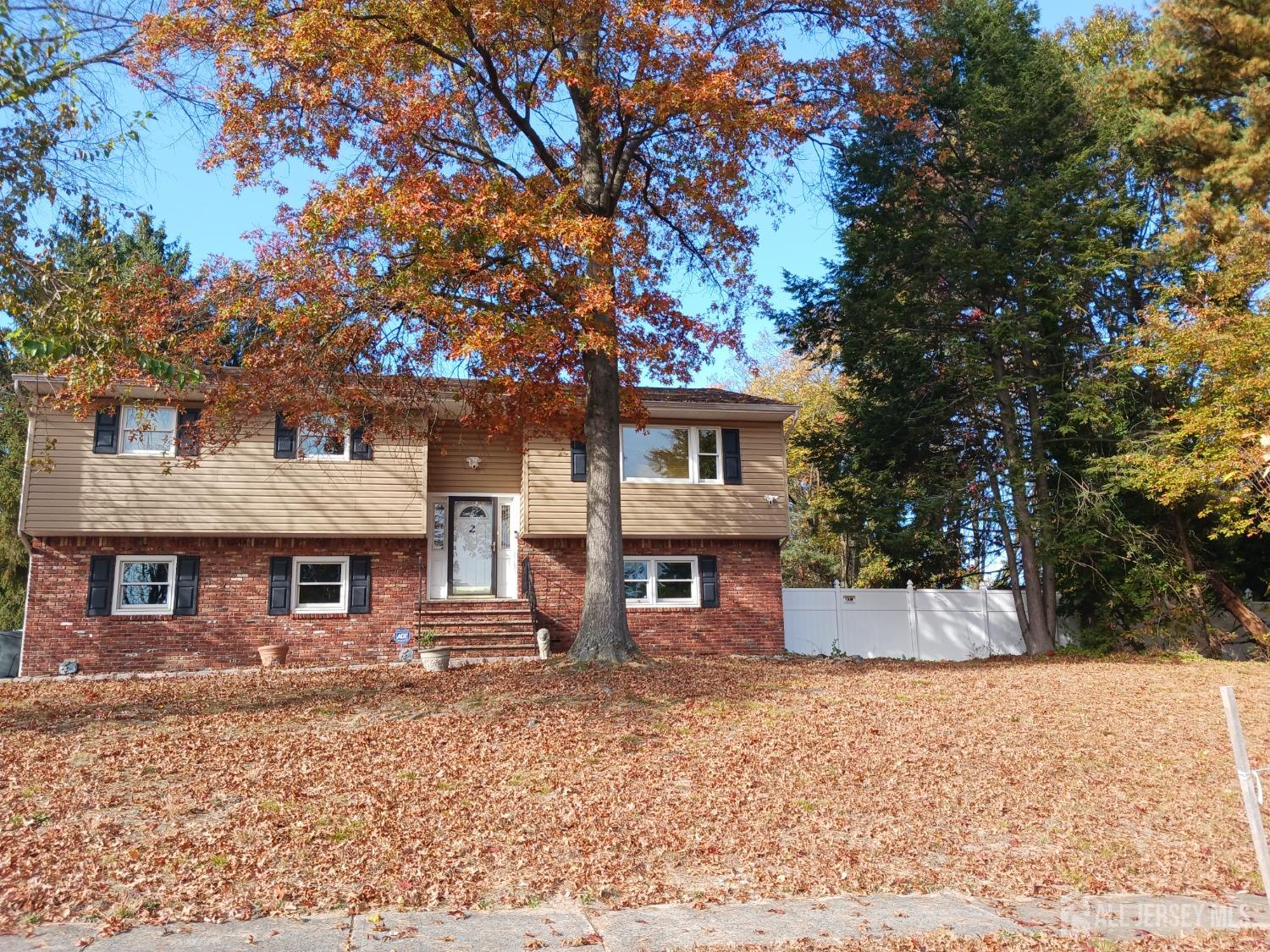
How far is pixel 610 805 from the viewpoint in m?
6.78

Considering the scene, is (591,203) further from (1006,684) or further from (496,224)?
(1006,684)

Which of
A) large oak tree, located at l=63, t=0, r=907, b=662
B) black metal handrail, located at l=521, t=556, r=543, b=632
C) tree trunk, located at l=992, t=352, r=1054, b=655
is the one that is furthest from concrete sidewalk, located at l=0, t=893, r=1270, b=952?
tree trunk, located at l=992, t=352, r=1054, b=655

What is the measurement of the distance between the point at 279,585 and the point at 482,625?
374cm

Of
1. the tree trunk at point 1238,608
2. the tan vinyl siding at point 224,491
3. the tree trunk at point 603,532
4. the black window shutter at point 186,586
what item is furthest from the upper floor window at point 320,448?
the tree trunk at point 1238,608

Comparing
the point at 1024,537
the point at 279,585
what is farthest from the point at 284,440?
the point at 1024,537

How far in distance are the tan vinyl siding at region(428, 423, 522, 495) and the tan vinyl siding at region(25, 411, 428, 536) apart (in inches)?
29.7

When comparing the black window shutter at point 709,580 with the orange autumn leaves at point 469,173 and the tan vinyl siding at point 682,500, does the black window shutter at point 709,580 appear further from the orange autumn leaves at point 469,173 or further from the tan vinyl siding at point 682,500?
the orange autumn leaves at point 469,173

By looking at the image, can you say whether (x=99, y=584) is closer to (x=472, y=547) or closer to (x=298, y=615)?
(x=298, y=615)

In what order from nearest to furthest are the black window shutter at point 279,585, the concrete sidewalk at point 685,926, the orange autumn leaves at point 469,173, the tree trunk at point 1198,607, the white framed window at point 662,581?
1. the concrete sidewalk at point 685,926
2. the orange autumn leaves at point 469,173
3. the black window shutter at point 279,585
4. the white framed window at point 662,581
5. the tree trunk at point 1198,607

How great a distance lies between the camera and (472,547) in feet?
58.4

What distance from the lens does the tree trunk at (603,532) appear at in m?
12.6

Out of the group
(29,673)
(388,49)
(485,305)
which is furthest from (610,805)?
(29,673)

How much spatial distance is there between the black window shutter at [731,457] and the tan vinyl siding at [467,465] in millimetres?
4210

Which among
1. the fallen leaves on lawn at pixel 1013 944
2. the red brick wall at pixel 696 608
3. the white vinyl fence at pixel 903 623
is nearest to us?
the fallen leaves on lawn at pixel 1013 944
